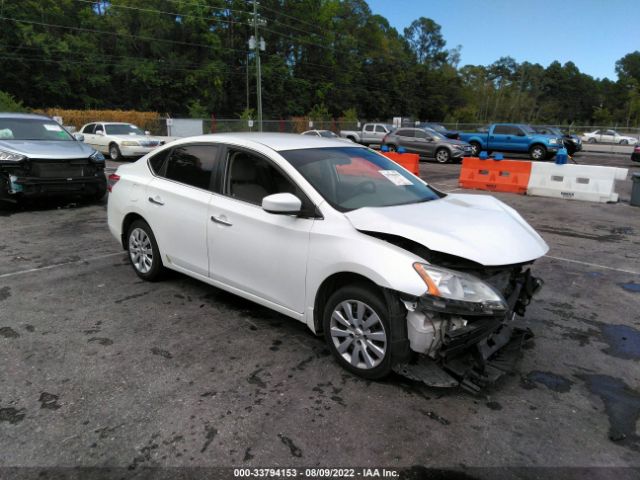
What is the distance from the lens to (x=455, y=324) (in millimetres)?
3105

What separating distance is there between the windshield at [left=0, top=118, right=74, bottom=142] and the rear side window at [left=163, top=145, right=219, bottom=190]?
6104mm

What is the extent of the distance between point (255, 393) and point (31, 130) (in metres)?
8.85

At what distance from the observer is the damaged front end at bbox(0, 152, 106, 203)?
831cm

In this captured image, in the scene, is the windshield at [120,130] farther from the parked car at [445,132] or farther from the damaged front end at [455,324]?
the damaged front end at [455,324]

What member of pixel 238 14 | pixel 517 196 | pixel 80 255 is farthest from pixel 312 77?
pixel 80 255

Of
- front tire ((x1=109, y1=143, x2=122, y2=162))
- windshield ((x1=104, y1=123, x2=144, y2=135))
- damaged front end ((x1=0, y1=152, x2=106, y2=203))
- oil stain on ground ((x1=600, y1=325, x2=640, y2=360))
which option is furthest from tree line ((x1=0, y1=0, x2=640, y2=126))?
oil stain on ground ((x1=600, y1=325, x2=640, y2=360))

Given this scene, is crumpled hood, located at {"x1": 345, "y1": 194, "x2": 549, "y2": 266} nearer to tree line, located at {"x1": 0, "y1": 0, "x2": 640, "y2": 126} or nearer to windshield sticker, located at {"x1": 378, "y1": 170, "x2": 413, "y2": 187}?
windshield sticker, located at {"x1": 378, "y1": 170, "x2": 413, "y2": 187}

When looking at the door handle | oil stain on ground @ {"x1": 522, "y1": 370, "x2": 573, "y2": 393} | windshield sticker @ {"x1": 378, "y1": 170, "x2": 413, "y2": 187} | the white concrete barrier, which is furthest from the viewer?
the white concrete barrier

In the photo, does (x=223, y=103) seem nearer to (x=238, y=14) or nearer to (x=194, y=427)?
(x=238, y=14)

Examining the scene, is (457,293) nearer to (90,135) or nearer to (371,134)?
(90,135)

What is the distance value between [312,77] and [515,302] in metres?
69.7

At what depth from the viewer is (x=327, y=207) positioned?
3588mm

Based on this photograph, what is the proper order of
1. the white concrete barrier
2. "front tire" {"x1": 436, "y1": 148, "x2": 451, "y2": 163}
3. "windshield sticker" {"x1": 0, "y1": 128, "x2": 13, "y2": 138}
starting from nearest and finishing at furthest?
1. "windshield sticker" {"x1": 0, "y1": 128, "x2": 13, "y2": 138}
2. the white concrete barrier
3. "front tire" {"x1": 436, "y1": 148, "x2": 451, "y2": 163}

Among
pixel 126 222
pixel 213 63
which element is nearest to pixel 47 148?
pixel 126 222
